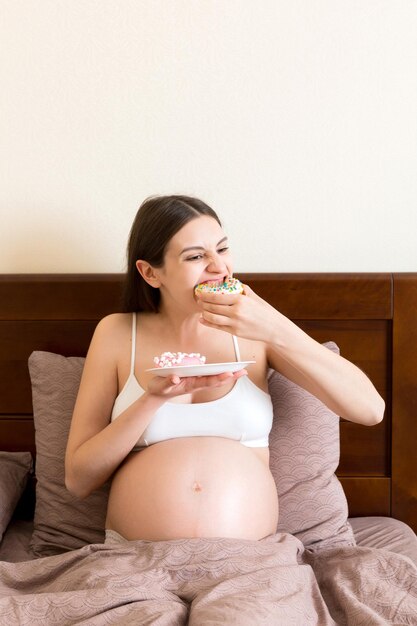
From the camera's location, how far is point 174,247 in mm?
1991

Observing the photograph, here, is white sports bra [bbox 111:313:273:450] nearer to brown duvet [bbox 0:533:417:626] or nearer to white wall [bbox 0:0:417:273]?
brown duvet [bbox 0:533:417:626]

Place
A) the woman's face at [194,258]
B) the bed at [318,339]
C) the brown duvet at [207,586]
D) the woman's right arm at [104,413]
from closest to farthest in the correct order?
the brown duvet at [207,586] < the woman's right arm at [104,413] < the woman's face at [194,258] < the bed at [318,339]

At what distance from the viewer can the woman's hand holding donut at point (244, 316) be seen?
1.83m

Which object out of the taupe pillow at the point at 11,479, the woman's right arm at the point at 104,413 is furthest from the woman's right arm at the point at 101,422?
the taupe pillow at the point at 11,479

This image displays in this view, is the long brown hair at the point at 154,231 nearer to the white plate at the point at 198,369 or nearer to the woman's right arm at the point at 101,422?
the woman's right arm at the point at 101,422

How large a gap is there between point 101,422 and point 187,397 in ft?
0.74

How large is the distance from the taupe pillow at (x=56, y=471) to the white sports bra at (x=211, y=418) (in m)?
0.24

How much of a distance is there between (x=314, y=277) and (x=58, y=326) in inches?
29.3

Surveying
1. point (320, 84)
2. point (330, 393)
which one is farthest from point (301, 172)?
point (330, 393)

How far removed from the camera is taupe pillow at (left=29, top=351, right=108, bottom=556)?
2.10 m

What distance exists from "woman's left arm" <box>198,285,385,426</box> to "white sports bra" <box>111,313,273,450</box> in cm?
16

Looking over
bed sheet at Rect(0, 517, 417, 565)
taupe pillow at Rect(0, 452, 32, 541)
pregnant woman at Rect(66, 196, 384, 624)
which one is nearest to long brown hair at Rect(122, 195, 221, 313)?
pregnant woman at Rect(66, 196, 384, 624)

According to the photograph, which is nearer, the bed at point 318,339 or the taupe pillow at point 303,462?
the taupe pillow at point 303,462

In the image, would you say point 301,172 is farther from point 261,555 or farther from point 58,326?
point 261,555
